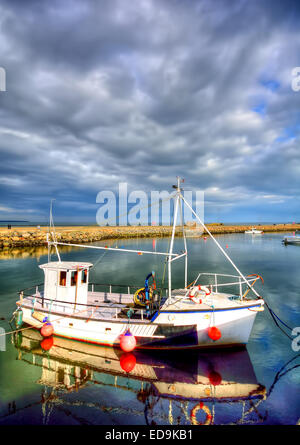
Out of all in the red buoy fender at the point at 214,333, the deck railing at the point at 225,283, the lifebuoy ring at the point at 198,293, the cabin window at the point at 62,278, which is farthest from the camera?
the cabin window at the point at 62,278

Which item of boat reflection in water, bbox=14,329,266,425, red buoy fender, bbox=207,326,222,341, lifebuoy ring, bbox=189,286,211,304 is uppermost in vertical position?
lifebuoy ring, bbox=189,286,211,304

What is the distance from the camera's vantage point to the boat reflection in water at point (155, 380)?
8727 millimetres

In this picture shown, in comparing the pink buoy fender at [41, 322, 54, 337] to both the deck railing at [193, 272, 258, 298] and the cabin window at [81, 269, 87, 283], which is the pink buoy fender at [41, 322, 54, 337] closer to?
the cabin window at [81, 269, 87, 283]

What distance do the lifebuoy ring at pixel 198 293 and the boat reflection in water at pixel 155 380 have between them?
290 centimetres

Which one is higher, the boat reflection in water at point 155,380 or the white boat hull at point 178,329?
the white boat hull at point 178,329

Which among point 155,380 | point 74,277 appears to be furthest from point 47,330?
point 155,380

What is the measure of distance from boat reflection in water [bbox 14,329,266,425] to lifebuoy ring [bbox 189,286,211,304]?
9.51ft

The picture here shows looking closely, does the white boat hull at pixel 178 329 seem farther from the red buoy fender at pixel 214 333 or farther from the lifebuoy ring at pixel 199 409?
the lifebuoy ring at pixel 199 409

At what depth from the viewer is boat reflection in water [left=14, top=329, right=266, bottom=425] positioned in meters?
8.73

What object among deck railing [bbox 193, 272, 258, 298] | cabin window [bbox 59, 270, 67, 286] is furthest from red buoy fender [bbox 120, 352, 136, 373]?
deck railing [bbox 193, 272, 258, 298]

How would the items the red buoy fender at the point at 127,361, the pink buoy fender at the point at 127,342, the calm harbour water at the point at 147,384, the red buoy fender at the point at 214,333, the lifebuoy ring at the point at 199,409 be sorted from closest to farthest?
the lifebuoy ring at the point at 199,409 < the calm harbour water at the point at 147,384 < the red buoy fender at the point at 127,361 < the pink buoy fender at the point at 127,342 < the red buoy fender at the point at 214,333

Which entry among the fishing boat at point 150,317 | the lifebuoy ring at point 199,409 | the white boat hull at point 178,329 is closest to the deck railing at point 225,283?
the fishing boat at point 150,317

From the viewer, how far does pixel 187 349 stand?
1293cm
